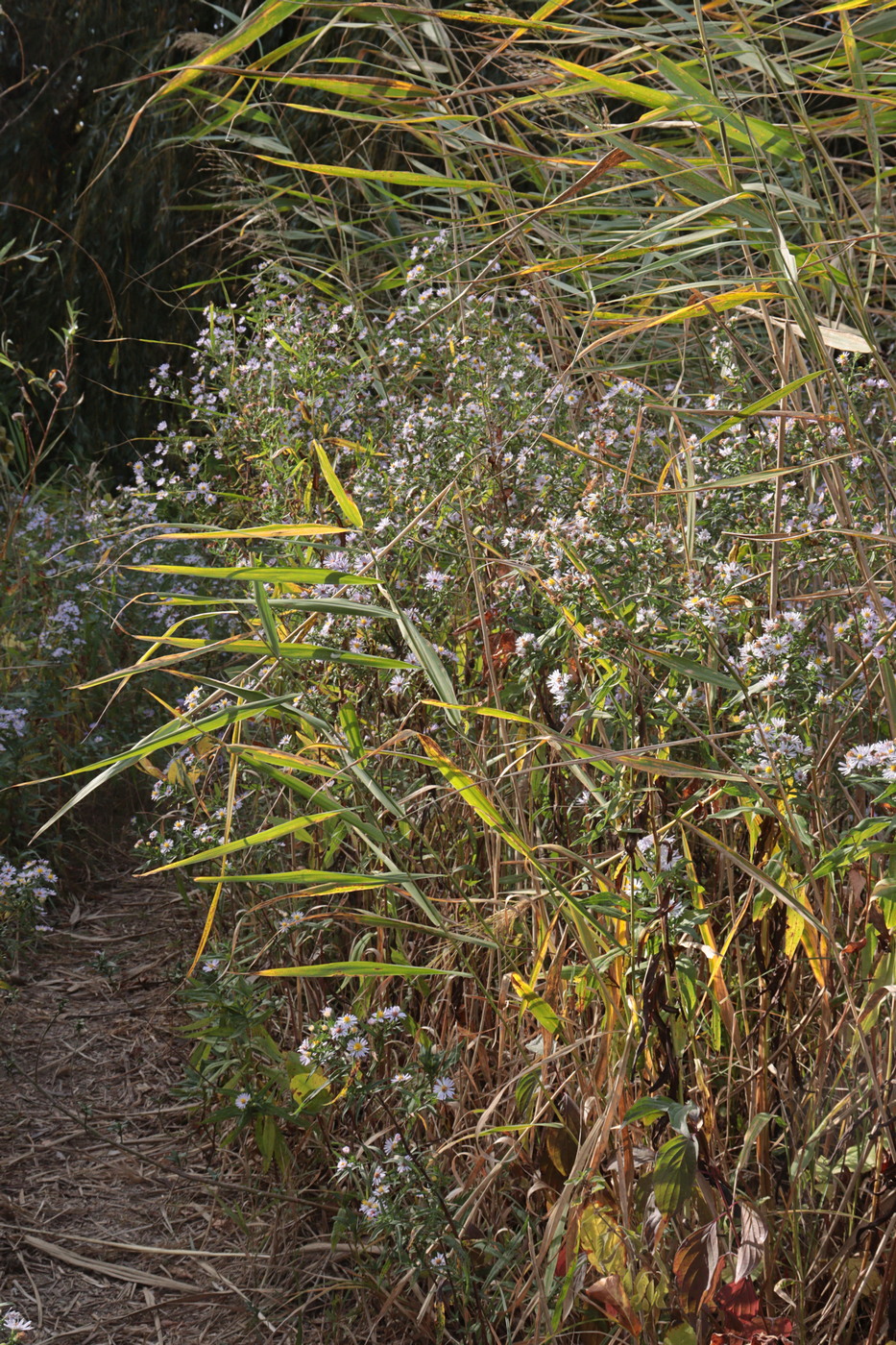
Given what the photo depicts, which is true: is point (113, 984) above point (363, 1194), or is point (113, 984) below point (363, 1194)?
below

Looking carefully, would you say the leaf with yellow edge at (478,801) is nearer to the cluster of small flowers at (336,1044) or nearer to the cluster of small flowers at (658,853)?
the cluster of small flowers at (658,853)

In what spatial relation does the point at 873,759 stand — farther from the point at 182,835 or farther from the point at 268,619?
the point at 182,835

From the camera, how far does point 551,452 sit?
196cm

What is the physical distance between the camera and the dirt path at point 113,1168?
60.7 inches

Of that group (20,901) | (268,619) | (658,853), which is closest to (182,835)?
(20,901)

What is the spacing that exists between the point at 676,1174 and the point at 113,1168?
1.07 meters

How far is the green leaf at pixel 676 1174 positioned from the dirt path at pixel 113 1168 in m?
0.65

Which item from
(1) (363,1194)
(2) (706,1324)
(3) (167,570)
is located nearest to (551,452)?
(3) (167,570)

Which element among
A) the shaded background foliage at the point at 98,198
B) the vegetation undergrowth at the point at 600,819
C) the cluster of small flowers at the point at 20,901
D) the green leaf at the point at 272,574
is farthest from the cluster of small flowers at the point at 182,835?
the shaded background foliage at the point at 98,198

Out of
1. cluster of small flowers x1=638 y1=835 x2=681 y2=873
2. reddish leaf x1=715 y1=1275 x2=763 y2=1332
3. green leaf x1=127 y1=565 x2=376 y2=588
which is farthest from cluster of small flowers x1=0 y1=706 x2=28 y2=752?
reddish leaf x1=715 y1=1275 x2=763 y2=1332

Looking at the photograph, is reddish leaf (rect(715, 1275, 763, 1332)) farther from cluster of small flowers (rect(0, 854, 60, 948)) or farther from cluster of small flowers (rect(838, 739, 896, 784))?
cluster of small flowers (rect(0, 854, 60, 948))

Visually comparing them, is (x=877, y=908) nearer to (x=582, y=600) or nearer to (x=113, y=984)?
(x=582, y=600)

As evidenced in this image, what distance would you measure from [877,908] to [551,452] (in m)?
0.97

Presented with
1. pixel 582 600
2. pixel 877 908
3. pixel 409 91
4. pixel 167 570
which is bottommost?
pixel 877 908
